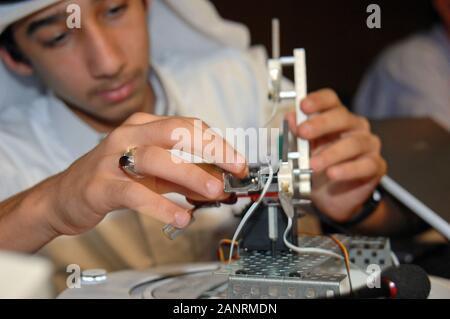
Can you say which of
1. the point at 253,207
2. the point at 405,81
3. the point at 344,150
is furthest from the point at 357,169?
the point at 405,81

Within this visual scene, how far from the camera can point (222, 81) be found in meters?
1.30

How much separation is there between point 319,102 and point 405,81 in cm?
103

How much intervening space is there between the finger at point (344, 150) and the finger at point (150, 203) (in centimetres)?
28

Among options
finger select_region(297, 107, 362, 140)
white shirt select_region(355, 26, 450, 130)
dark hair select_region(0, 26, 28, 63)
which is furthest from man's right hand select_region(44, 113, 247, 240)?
white shirt select_region(355, 26, 450, 130)

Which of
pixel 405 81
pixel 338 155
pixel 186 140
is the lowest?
pixel 405 81

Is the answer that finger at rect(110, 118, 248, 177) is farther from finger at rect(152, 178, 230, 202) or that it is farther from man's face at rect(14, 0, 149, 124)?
man's face at rect(14, 0, 149, 124)

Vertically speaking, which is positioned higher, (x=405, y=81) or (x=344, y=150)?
(x=344, y=150)

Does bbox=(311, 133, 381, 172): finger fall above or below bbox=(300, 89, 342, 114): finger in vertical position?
below

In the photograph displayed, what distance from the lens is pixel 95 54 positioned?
36.5 inches

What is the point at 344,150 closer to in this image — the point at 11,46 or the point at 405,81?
the point at 11,46

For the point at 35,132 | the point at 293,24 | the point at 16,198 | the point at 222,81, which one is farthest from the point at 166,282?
the point at 293,24

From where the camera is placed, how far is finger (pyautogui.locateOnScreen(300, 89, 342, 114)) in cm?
84

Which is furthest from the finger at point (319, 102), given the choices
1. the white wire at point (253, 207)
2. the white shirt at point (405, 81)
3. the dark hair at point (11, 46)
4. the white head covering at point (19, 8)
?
the white shirt at point (405, 81)
